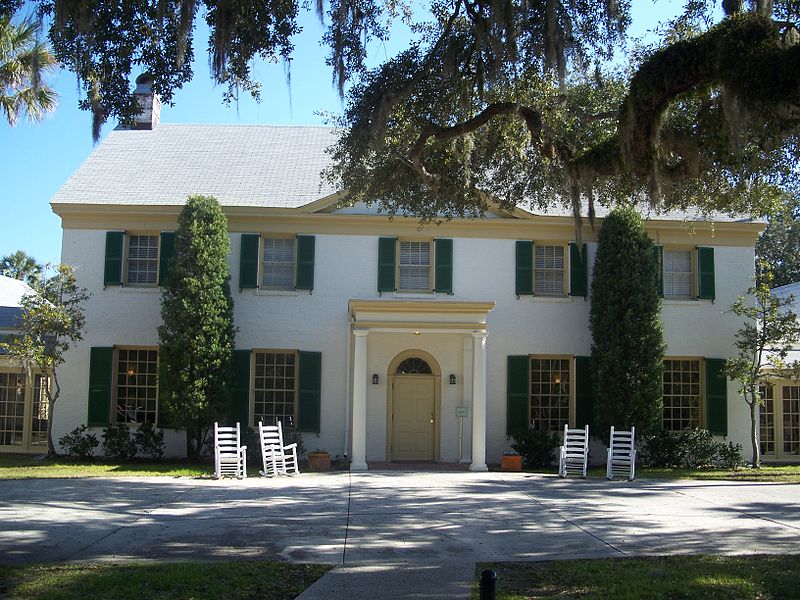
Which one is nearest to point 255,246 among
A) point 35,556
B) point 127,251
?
point 127,251

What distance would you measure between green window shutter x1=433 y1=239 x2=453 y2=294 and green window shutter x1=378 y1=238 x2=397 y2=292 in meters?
0.97

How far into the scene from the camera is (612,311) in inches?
693

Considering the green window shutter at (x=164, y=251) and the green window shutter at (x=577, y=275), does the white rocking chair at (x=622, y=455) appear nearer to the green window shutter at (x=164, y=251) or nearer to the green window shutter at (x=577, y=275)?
the green window shutter at (x=577, y=275)

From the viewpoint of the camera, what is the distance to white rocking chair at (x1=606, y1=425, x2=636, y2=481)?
50.4ft

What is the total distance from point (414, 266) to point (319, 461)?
4.98 m

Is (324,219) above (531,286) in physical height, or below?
above

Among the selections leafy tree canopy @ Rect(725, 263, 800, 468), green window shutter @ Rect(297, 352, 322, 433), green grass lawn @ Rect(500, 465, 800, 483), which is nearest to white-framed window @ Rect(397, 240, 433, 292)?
green window shutter @ Rect(297, 352, 322, 433)

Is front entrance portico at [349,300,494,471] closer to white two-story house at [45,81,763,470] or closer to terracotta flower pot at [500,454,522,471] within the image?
white two-story house at [45,81,763,470]

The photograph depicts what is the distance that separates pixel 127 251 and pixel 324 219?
15.1 ft

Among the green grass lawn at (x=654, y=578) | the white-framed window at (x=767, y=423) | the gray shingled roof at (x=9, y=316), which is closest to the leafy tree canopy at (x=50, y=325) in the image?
the gray shingled roof at (x=9, y=316)

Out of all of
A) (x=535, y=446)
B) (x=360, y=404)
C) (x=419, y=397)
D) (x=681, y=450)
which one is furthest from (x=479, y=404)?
(x=681, y=450)

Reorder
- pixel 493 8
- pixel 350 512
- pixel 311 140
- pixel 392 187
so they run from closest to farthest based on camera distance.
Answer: pixel 493 8, pixel 350 512, pixel 392 187, pixel 311 140

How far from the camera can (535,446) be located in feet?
57.9

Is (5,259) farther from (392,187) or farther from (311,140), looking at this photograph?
(392,187)
